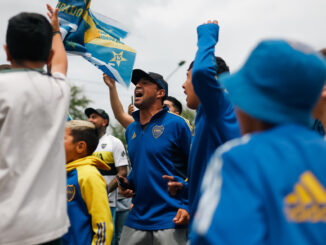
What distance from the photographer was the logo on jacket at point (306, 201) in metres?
1.27

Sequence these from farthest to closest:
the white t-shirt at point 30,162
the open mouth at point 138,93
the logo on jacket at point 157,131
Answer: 1. the open mouth at point 138,93
2. the logo on jacket at point 157,131
3. the white t-shirt at point 30,162

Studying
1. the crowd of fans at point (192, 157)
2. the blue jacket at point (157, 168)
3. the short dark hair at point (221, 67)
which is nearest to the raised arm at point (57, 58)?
the crowd of fans at point (192, 157)

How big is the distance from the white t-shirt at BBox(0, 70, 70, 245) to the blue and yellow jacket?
994 millimetres

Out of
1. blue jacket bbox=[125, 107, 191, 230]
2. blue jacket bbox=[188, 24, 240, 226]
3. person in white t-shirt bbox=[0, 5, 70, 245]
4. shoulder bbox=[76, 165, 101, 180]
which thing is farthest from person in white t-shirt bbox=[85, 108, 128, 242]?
person in white t-shirt bbox=[0, 5, 70, 245]

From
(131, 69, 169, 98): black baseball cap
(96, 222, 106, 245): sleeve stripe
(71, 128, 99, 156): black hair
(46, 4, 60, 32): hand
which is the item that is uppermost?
(46, 4, 60, 32): hand

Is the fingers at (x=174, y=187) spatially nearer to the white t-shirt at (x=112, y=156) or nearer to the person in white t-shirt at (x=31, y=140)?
the person in white t-shirt at (x=31, y=140)

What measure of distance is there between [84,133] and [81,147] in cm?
14

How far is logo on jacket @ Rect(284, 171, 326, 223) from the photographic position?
127 centimetres

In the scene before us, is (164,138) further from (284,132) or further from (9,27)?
(284,132)

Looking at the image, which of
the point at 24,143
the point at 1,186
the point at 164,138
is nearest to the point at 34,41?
the point at 24,143

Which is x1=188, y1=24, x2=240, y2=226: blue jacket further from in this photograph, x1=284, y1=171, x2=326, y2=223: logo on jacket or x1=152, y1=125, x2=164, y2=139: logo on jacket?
x1=284, y1=171, x2=326, y2=223: logo on jacket

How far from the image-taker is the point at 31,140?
6.85ft

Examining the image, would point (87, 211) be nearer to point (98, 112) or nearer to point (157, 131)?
point (157, 131)

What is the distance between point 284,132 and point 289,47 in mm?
291
